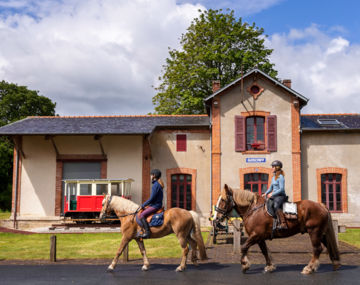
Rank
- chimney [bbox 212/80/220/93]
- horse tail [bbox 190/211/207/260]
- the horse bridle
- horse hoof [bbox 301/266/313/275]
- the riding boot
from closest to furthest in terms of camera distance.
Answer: horse hoof [bbox 301/266/313/275] → the riding boot → the horse bridle → horse tail [bbox 190/211/207/260] → chimney [bbox 212/80/220/93]

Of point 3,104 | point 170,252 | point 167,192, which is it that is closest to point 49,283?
point 170,252

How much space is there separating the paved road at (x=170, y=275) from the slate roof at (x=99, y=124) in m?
10.5

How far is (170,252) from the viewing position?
10.8 metres

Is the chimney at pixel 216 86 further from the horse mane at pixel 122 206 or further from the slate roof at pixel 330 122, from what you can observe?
the horse mane at pixel 122 206

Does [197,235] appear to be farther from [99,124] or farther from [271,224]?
[99,124]

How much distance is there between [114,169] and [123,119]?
298 centimetres

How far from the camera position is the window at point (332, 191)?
19375 millimetres

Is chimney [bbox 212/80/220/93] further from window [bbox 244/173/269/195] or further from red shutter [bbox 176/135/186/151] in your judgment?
window [bbox 244/173/269/195]

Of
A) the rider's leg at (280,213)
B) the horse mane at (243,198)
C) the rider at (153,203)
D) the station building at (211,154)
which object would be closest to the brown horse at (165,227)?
the rider at (153,203)

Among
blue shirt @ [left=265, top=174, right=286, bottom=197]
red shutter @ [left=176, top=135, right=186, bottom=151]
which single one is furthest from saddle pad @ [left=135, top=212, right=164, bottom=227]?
red shutter @ [left=176, top=135, right=186, bottom=151]

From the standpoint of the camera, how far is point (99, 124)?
2030 cm

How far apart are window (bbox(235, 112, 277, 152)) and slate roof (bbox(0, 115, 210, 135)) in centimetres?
173

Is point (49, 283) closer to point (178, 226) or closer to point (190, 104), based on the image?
point (178, 226)

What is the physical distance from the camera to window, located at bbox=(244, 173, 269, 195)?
19266 millimetres
